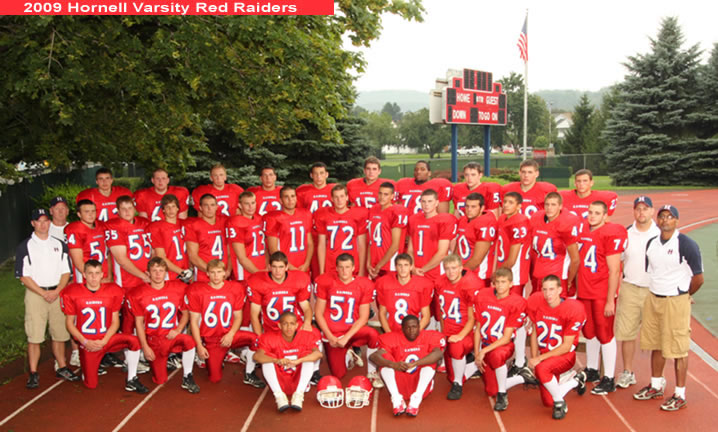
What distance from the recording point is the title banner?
22.9 feet

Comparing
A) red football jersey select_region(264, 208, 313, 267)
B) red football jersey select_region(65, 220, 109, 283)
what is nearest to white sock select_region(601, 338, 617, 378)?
red football jersey select_region(264, 208, 313, 267)

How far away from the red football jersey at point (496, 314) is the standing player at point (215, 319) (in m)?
2.61

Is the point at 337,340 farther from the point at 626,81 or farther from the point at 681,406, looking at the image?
the point at 626,81

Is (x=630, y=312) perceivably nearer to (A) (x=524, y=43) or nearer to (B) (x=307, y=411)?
(B) (x=307, y=411)

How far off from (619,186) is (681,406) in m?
31.1

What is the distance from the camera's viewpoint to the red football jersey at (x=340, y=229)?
7.95m

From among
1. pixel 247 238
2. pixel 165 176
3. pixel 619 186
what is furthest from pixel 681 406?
pixel 619 186

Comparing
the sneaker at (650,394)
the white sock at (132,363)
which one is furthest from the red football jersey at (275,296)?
the sneaker at (650,394)

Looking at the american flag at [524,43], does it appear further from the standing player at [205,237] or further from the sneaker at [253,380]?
the sneaker at [253,380]

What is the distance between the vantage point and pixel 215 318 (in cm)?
709

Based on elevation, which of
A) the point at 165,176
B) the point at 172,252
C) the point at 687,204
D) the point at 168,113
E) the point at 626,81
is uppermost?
the point at 626,81

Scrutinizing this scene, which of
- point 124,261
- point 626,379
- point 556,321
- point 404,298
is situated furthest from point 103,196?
point 626,379

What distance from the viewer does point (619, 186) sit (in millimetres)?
34812

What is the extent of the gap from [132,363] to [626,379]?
560cm
